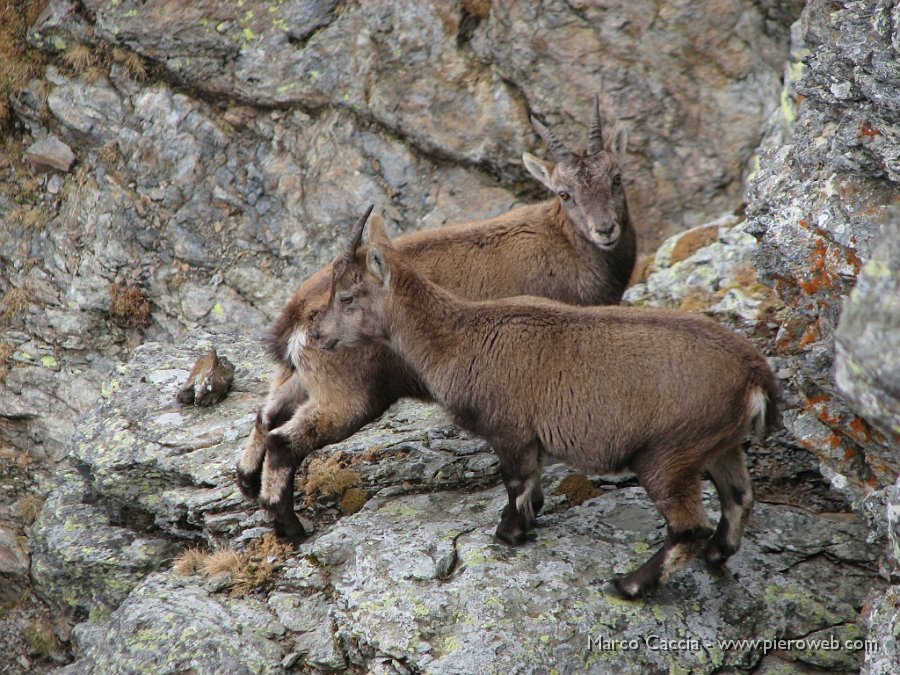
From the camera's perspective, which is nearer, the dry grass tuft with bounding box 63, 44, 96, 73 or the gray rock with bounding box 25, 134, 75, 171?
the dry grass tuft with bounding box 63, 44, 96, 73

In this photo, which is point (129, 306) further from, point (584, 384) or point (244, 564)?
point (584, 384)

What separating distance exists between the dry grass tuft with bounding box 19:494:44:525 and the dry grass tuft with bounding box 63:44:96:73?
7.00 meters

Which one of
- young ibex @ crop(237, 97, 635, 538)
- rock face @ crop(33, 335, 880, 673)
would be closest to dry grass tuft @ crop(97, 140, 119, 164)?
rock face @ crop(33, 335, 880, 673)

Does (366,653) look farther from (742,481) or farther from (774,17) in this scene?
(774,17)

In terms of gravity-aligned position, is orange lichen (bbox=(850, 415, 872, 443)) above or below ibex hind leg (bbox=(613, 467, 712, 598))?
above

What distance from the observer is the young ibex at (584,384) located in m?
6.78

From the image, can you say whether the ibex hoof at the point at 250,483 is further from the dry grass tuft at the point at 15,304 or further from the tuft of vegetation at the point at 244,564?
the dry grass tuft at the point at 15,304

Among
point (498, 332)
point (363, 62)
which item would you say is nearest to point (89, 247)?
point (363, 62)

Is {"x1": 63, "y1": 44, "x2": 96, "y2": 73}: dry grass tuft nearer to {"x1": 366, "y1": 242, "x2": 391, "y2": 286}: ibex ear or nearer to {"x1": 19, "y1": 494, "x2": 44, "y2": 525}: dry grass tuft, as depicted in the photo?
{"x1": 19, "y1": 494, "x2": 44, "y2": 525}: dry grass tuft

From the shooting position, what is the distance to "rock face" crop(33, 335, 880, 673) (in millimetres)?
6867

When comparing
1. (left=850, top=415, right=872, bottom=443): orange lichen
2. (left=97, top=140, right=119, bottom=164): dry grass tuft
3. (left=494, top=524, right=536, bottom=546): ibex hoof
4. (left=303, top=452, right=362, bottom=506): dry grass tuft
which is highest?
(left=97, top=140, right=119, bottom=164): dry grass tuft

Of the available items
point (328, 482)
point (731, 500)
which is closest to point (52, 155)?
point (328, 482)

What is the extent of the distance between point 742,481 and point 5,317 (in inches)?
481

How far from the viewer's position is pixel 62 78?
14.8 meters
